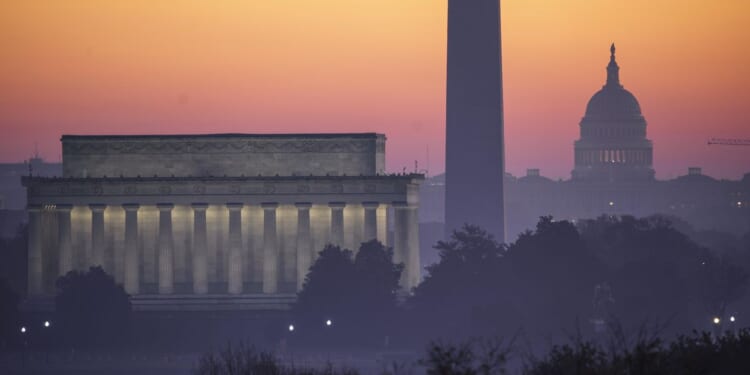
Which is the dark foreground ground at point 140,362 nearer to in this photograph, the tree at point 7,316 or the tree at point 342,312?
the tree at point 7,316

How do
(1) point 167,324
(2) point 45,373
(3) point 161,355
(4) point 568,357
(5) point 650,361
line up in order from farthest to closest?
1. (1) point 167,324
2. (3) point 161,355
3. (2) point 45,373
4. (4) point 568,357
5. (5) point 650,361

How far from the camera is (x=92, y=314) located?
195125 mm

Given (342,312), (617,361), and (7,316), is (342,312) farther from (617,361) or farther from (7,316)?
(617,361)

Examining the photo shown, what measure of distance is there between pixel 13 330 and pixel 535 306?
41.6m

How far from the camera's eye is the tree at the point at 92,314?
629 ft

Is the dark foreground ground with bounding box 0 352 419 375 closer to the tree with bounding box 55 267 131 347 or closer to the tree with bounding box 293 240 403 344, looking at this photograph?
the tree with bounding box 55 267 131 347

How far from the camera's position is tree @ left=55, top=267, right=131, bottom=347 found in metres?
192

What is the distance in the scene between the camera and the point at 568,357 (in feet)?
364

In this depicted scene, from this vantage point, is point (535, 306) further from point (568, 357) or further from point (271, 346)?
point (568, 357)

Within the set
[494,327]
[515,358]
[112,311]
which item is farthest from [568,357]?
[112,311]

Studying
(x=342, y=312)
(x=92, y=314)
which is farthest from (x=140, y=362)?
(x=342, y=312)

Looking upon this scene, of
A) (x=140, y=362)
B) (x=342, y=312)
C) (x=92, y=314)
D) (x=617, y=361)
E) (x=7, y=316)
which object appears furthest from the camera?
(x=342, y=312)

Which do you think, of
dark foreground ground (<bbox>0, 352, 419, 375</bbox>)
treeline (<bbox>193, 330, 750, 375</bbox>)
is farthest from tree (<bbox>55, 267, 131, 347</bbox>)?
treeline (<bbox>193, 330, 750, 375</bbox>)

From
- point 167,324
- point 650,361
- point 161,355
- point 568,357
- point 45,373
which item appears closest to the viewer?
point 650,361
